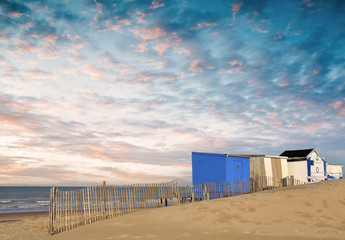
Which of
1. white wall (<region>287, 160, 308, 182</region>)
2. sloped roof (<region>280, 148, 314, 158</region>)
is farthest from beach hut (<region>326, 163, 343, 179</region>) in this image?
white wall (<region>287, 160, 308, 182</region>)

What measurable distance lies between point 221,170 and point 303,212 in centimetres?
1376

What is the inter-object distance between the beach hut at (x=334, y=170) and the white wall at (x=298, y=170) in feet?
28.4

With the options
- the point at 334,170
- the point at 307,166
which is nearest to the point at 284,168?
the point at 307,166

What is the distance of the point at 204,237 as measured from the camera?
420 inches

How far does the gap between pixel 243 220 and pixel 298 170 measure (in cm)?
2738

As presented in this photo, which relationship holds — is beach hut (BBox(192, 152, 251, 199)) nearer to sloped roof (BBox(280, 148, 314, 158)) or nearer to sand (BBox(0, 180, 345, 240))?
sand (BBox(0, 180, 345, 240))

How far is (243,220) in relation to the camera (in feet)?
42.3

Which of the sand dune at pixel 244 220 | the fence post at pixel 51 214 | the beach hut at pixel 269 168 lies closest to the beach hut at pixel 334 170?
the beach hut at pixel 269 168

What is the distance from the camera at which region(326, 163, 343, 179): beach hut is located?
43.6m

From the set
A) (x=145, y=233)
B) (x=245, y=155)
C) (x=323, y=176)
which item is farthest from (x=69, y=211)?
(x=323, y=176)

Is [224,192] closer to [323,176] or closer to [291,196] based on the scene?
[291,196]

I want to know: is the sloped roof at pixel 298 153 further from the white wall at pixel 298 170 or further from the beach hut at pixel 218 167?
the beach hut at pixel 218 167

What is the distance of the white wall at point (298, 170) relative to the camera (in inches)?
1446

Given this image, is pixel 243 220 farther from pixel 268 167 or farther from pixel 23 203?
pixel 23 203
